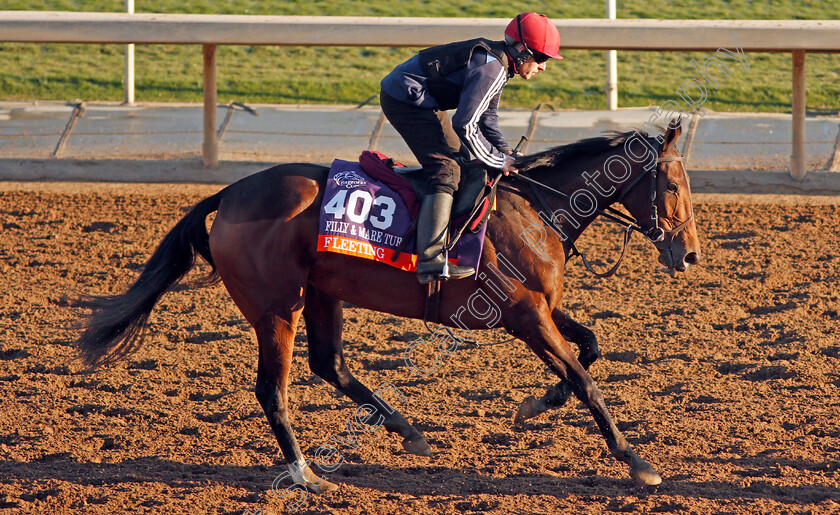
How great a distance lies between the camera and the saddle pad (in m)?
4.41

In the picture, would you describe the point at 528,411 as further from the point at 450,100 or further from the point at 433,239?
the point at 450,100

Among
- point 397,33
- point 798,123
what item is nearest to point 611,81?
point 798,123

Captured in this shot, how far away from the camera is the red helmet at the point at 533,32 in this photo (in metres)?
4.36

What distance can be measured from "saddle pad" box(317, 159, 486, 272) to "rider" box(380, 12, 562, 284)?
0.35ft

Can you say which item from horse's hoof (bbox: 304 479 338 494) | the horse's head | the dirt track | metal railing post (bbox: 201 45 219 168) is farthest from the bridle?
metal railing post (bbox: 201 45 219 168)

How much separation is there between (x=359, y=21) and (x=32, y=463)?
22.2ft

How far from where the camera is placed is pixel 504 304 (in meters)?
4.43

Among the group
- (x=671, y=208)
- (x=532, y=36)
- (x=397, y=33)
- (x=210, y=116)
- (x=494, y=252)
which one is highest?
(x=532, y=36)

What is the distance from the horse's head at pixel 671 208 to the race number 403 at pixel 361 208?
1.34m

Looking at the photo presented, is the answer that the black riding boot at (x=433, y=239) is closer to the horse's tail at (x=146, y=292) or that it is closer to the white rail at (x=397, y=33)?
the horse's tail at (x=146, y=292)

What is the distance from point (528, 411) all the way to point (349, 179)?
5.45 feet

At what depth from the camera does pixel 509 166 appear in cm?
450

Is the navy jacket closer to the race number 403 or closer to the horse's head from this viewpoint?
the race number 403

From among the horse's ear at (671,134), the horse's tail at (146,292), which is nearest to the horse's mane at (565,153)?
the horse's ear at (671,134)
